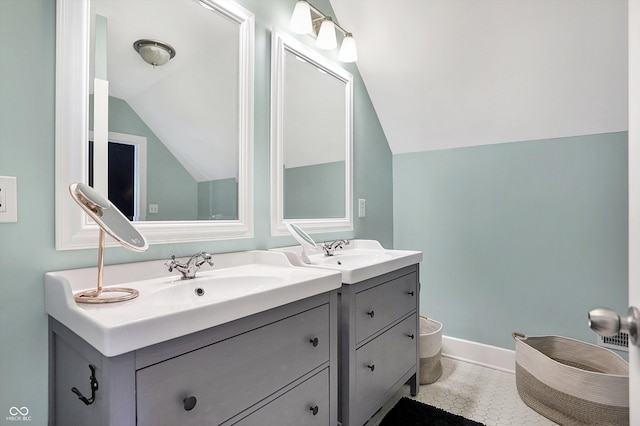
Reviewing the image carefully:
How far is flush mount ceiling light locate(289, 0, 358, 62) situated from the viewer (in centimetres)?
165

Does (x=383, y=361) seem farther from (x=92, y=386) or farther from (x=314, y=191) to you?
(x=92, y=386)

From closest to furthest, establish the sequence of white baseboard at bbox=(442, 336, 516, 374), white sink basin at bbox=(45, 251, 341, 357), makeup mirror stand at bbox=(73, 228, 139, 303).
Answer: white sink basin at bbox=(45, 251, 341, 357) < makeup mirror stand at bbox=(73, 228, 139, 303) < white baseboard at bbox=(442, 336, 516, 374)

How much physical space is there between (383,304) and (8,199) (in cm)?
138

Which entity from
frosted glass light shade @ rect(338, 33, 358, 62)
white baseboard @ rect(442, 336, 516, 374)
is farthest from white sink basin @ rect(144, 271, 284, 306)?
white baseboard @ rect(442, 336, 516, 374)

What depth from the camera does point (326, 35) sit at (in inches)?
71.2

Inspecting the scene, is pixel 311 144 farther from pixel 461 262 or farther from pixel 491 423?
pixel 491 423

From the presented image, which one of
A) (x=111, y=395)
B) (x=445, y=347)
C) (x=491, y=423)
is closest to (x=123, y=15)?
(x=111, y=395)

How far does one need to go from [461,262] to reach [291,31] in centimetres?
186

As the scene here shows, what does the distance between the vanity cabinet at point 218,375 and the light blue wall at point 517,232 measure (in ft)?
4.92

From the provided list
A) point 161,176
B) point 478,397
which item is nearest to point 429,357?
point 478,397

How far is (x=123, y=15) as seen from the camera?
3.67ft

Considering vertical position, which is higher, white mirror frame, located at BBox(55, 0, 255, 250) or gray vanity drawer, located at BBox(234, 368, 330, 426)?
white mirror frame, located at BBox(55, 0, 255, 250)

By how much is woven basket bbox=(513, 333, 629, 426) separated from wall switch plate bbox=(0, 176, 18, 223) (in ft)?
7.12

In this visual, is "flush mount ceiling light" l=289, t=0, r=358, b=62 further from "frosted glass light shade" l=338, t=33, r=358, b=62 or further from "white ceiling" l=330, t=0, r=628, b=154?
"white ceiling" l=330, t=0, r=628, b=154
